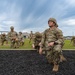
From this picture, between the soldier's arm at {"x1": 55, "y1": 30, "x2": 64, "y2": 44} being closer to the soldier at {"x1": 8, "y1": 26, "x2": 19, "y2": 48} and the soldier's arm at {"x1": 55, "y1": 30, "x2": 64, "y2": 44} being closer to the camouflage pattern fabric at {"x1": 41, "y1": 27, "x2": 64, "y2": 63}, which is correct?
the camouflage pattern fabric at {"x1": 41, "y1": 27, "x2": 64, "y2": 63}

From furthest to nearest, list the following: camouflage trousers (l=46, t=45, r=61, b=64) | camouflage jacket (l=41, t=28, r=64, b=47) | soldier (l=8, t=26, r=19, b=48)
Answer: soldier (l=8, t=26, r=19, b=48) → camouflage jacket (l=41, t=28, r=64, b=47) → camouflage trousers (l=46, t=45, r=61, b=64)

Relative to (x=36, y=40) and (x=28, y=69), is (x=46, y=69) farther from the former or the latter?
(x=36, y=40)

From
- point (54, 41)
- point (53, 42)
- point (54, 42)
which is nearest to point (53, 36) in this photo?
point (54, 41)

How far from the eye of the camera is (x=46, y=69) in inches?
324

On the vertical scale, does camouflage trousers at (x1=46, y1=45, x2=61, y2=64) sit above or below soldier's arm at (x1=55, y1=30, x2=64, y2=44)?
below

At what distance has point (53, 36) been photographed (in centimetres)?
849

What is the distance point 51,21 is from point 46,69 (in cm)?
170

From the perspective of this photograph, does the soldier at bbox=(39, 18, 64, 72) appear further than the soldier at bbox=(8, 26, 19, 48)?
No

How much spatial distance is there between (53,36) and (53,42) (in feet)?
1.70

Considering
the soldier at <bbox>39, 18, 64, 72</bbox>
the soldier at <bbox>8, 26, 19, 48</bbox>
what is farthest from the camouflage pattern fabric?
the soldier at <bbox>8, 26, 19, 48</bbox>

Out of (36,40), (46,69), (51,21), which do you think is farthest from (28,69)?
(36,40)

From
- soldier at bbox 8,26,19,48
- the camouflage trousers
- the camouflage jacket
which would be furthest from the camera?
soldier at bbox 8,26,19,48

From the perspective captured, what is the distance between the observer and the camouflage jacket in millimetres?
8258

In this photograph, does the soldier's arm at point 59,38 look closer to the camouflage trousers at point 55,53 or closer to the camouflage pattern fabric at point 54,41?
the camouflage pattern fabric at point 54,41
